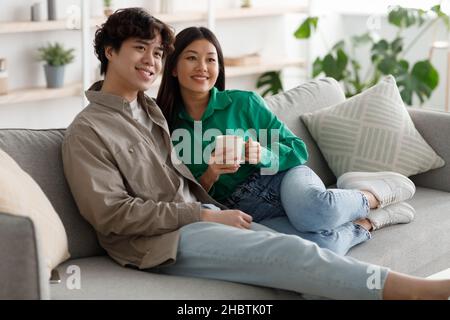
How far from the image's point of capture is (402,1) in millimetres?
5875

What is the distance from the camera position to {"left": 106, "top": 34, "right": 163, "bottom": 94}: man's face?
8.51 feet

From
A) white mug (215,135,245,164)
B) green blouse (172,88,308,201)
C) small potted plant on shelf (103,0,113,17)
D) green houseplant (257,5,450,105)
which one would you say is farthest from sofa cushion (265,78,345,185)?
green houseplant (257,5,450,105)

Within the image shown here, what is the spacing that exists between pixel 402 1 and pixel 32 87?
2.61 meters

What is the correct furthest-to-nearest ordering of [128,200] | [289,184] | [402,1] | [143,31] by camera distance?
[402,1], [289,184], [143,31], [128,200]

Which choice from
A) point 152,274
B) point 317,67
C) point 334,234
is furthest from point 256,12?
point 152,274

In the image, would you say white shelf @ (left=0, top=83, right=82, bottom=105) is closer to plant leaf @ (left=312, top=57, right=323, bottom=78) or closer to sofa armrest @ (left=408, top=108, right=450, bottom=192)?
plant leaf @ (left=312, top=57, right=323, bottom=78)

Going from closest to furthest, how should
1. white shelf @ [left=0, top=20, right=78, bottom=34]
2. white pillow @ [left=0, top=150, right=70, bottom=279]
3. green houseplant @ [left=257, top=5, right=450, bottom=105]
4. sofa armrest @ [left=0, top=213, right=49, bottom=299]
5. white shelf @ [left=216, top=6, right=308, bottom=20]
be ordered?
1. sofa armrest @ [left=0, top=213, right=49, bottom=299]
2. white pillow @ [left=0, top=150, right=70, bottom=279]
3. white shelf @ [left=0, top=20, right=78, bottom=34]
4. green houseplant @ [left=257, top=5, right=450, bottom=105]
5. white shelf @ [left=216, top=6, right=308, bottom=20]

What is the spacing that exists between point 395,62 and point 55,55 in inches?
83.7

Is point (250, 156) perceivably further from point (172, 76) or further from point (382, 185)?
point (382, 185)

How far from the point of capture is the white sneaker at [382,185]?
9.74ft

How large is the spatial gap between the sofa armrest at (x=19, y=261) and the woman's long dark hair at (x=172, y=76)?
3.20 ft

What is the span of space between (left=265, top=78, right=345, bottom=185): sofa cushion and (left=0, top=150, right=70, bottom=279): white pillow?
115cm
